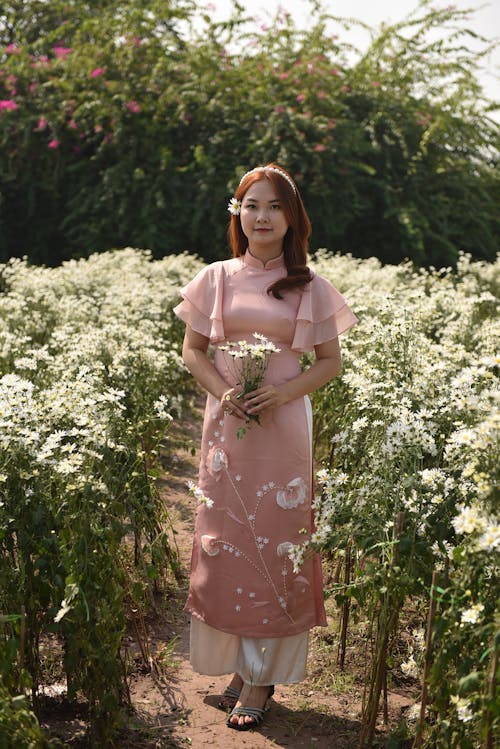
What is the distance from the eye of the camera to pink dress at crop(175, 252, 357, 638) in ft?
9.55

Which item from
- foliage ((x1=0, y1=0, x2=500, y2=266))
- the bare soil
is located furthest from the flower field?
foliage ((x1=0, y1=0, x2=500, y2=266))

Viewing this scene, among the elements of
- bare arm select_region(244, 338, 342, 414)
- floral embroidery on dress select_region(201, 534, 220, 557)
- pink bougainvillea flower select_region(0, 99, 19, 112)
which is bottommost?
floral embroidery on dress select_region(201, 534, 220, 557)

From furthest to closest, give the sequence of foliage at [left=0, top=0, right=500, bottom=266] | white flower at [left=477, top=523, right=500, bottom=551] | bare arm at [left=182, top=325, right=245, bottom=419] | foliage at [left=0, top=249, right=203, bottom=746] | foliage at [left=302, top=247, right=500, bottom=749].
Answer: foliage at [left=0, top=0, right=500, bottom=266] < bare arm at [left=182, top=325, right=245, bottom=419] < foliage at [left=0, top=249, right=203, bottom=746] < foliage at [left=302, top=247, right=500, bottom=749] < white flower at [left=477, top=523, right=500, bottom=551]

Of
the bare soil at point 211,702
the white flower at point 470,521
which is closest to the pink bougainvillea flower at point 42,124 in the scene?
the bare soil at point 211,702

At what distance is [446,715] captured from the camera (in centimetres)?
225

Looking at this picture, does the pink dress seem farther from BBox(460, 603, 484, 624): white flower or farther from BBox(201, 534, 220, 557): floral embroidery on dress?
BBox(460, 603, 484, 624): white flower

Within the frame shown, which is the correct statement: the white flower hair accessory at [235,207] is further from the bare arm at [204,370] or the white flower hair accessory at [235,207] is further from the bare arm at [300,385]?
the bare arm at [300,385]

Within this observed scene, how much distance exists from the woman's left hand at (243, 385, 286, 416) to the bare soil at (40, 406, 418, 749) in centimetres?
92

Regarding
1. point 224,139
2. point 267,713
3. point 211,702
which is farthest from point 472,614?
point 224,139

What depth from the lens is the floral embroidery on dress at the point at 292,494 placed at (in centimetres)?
291

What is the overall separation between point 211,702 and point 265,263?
160cm

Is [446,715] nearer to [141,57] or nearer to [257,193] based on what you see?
A: [257,193]

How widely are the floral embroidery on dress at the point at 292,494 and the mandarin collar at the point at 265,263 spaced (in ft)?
2.49

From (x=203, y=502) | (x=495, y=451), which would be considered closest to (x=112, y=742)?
(x=203, y=502)
